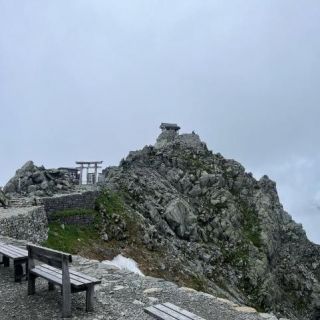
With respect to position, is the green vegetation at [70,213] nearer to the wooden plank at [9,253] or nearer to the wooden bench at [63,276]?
the wooden plank at [9,253]

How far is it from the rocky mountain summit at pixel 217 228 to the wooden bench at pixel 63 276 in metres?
22.3

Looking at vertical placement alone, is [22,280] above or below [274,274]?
above

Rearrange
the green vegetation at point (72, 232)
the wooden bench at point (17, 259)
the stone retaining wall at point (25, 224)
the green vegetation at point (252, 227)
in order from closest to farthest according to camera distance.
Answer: the wooden bench at point (17, 259) → the stone retaining wall at point (25, 224) → the green vegetation at point (72, 232) → the green vegetation at point (252, 227)

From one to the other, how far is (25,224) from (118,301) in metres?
13.9

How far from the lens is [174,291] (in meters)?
13.9

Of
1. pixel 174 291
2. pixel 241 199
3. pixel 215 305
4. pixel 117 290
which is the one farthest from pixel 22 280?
pixel 241 199

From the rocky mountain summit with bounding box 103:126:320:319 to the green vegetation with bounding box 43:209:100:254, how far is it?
10.7ft

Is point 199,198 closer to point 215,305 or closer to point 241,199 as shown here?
point 241,199

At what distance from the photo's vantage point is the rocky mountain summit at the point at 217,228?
4425 centimetres

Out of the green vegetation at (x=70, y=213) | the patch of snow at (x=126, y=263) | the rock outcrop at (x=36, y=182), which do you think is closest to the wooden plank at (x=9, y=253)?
the patch of snow at (x=126, y=263)

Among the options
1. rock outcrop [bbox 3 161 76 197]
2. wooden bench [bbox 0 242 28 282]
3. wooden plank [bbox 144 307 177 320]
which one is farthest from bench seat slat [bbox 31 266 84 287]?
rock outcrop [bbox 3 161 76 197]

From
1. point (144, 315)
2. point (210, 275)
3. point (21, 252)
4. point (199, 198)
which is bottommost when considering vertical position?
point (210, 275)

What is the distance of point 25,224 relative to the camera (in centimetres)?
2505

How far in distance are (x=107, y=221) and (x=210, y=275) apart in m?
14.9
